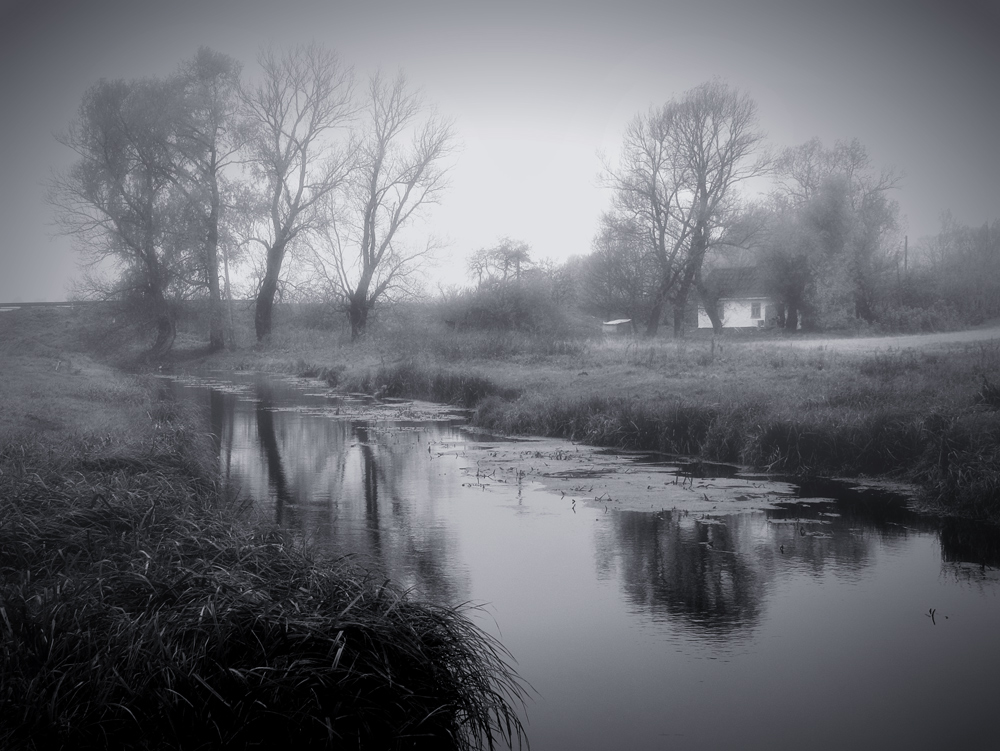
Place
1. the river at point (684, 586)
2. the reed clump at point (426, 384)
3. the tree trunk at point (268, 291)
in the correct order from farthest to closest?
1. the tree trunk at point (268, 291)
2. the reed clump at point (426, 384)
3. the river at point (684, 586)

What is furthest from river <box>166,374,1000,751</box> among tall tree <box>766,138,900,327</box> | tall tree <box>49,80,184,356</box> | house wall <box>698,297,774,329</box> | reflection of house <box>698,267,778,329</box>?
house wall <box>698,297,774,329</box>

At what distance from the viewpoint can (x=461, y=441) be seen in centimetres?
1616

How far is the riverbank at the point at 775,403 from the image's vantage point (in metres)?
10.9

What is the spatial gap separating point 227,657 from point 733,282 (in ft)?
129

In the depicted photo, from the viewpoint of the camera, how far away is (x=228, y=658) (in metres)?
4.52

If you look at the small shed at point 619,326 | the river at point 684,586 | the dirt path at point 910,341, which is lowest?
the river at point 684,586

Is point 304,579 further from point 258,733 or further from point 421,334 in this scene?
point 421,334

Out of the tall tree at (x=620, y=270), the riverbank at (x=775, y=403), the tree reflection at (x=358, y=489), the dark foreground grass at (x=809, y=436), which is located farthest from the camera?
the tall tree at (x=620, y=270)

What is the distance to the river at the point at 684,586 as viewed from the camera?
17.6ft

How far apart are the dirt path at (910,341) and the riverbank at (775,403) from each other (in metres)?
0.11

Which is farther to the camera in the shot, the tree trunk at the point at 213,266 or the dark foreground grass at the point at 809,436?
the tree trunk at the point at 213,266

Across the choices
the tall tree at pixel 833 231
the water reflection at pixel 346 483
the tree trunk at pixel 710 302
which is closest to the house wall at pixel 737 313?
the tree trunk at pixel 710 302

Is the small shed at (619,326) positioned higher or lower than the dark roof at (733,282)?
lower

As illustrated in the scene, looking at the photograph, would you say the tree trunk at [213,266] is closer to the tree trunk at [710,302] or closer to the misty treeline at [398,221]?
the misty treeline at [398,221]
